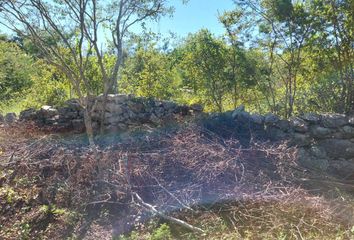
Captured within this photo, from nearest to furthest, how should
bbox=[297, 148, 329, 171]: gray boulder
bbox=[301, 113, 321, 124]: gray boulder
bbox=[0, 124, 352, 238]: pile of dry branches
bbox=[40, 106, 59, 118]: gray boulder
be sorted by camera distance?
bbox=[0, 124, 352, 238]: pile of dry branches
bbox=[297, 148, 329, 171]: gray boulder
bbox=[301, 113, 321, 124]: gray boulder
bbox=[40, 106, 59, 118]: gray boulder

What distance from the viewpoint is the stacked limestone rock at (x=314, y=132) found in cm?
509

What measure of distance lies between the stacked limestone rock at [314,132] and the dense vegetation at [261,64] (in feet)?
2.00

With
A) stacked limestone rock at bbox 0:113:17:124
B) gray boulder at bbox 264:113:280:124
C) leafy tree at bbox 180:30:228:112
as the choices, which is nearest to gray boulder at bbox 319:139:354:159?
gray boulder at bbox 264:113:280:124

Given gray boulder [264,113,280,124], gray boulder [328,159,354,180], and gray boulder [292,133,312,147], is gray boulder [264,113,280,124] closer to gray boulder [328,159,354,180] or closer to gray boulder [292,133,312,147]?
gray boulder [292,133,312,147]

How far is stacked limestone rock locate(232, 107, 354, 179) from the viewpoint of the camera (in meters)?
5.09

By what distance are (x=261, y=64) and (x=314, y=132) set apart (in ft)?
5.40

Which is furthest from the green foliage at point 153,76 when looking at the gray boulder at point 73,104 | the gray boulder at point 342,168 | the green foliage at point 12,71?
the green foliage at point 12,71

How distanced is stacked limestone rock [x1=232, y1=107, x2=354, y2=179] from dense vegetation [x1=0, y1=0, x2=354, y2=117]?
0.61m

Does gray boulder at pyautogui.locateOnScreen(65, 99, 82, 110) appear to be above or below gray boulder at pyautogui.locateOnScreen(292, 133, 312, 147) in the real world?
above

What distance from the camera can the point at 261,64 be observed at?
6227 millimetres

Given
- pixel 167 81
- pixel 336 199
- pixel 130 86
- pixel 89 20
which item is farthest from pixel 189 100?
pixel 336 199

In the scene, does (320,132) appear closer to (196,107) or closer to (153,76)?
(196,107)

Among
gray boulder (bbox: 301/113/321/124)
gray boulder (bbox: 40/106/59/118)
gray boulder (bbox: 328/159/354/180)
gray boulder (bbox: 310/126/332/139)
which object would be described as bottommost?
gray boulder (bbox: 328/159/354/180)

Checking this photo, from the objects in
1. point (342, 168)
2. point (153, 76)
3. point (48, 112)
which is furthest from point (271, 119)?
point (48, 112)
